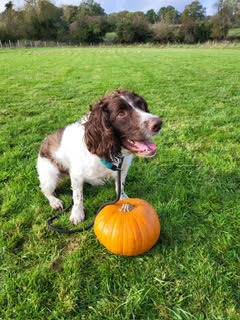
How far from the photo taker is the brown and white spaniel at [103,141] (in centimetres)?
230

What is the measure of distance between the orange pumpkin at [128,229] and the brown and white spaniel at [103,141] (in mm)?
511

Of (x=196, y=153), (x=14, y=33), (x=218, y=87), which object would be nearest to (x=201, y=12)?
(x=14, y=33)

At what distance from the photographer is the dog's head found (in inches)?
89.7

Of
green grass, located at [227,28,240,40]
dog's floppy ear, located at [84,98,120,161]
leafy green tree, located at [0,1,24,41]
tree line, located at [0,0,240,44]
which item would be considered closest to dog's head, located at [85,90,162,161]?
dog's floppy ear, located at [84,98,120,161]

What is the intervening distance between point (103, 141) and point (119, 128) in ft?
0.69

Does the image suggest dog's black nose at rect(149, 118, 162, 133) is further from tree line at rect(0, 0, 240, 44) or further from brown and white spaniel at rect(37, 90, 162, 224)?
tree line at rect(0, 0, 240, 44)

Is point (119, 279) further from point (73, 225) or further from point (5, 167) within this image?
point (5, 167)

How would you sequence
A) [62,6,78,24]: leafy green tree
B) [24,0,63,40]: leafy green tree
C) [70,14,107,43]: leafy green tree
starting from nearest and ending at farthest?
[70,14,107,43]: leafy green tree, [24,0,63,40]: leafy green tree, [62,6,78,24]: leafy green tree

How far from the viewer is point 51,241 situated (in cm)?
238

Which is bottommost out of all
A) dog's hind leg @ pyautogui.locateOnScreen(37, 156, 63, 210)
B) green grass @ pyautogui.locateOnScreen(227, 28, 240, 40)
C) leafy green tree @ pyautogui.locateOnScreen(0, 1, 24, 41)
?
dog's hind leg @ pyautogui.locateOnScreen(37, 156, 63, 210)

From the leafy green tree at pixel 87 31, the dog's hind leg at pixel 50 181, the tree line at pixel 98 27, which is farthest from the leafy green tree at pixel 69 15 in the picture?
the dog's hind leg at pixel 50 181

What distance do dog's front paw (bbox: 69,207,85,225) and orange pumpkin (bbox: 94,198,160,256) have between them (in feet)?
1.47

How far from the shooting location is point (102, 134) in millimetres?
2311

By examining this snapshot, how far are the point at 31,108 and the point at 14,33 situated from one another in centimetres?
5980
